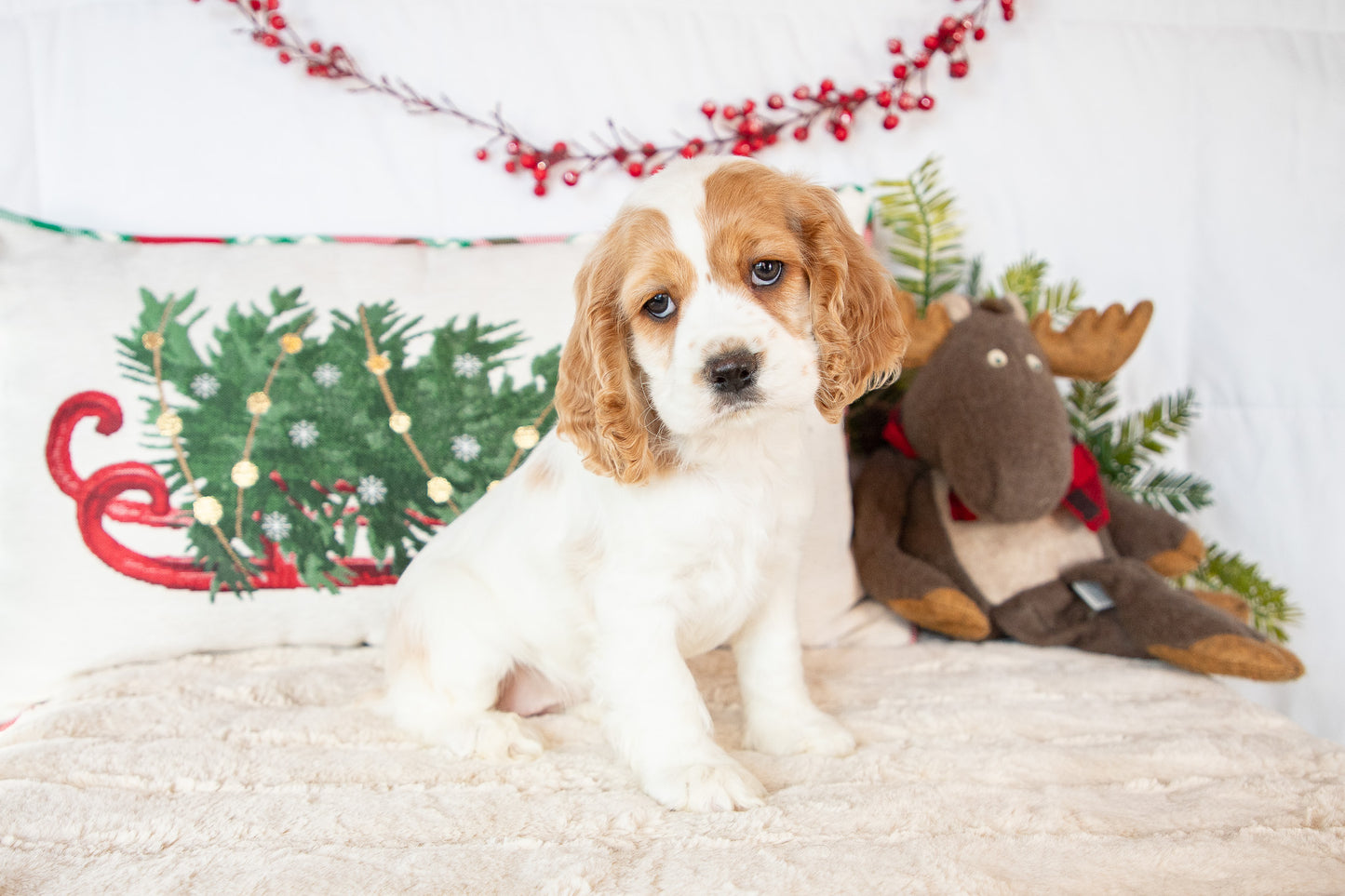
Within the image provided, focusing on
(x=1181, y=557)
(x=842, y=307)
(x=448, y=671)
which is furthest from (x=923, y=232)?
(x=448, y=671)

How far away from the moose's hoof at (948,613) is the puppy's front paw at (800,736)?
63 cm

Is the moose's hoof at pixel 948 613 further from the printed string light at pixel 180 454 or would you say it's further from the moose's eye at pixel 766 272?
the printed string light at pixel 180 454

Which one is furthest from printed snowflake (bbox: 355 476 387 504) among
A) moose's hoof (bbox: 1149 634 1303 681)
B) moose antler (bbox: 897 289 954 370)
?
moose's hoof (bbox: 1149 634 1303 681)

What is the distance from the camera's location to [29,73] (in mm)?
2787

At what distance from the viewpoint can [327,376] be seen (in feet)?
7.66

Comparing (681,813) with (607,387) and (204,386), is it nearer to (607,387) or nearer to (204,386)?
(607,387)

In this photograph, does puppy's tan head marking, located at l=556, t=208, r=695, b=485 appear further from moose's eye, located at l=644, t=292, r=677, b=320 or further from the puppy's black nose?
the puppy's black nose

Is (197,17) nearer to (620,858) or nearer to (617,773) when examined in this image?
(617,773)

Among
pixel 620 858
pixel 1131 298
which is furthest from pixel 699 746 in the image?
pixel 1131 298

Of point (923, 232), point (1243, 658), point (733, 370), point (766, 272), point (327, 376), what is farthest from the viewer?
point (923, 232)

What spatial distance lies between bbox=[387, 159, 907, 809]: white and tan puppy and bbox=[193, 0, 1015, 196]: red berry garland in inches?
53.4

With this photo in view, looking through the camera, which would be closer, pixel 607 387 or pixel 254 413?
pixel 607 387

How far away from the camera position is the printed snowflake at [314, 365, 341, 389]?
2.33 meters

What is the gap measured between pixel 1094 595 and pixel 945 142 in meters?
1.62
